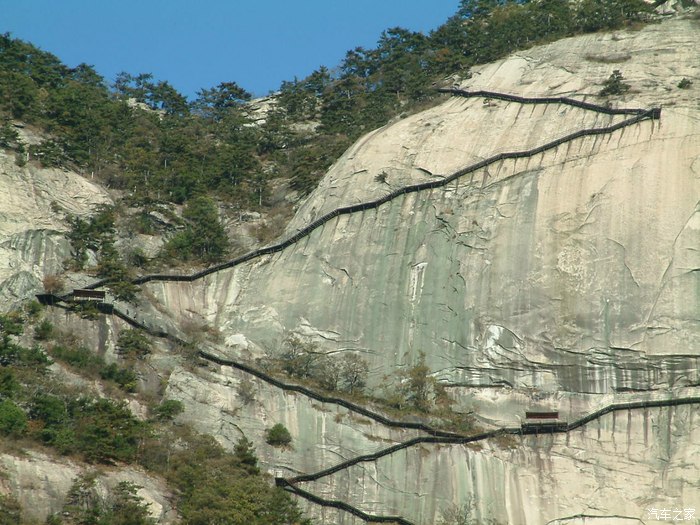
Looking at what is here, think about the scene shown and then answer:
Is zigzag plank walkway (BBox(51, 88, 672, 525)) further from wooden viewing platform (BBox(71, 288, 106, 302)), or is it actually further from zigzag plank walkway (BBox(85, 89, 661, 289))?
wooden viewing platform (BBox(71, 288, 106, 302))

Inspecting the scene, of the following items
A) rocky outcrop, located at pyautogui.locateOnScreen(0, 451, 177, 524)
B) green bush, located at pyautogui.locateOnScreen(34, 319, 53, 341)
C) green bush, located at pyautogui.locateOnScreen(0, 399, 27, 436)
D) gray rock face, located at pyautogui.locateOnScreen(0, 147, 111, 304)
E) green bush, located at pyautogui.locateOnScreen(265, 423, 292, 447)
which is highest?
gray rock face, located at pyautogui.locateOnScreen(0, 147, 111, 304)

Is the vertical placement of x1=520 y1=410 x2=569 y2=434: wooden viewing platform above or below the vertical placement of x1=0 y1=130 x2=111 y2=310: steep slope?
below

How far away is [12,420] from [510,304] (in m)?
18.0

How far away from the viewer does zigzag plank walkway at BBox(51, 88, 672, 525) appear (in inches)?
1624

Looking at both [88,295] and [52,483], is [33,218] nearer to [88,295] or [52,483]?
[88,295]

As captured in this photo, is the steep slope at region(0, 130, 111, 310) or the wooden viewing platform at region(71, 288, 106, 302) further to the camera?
the steep slope at region(0, 130, 111, 310)

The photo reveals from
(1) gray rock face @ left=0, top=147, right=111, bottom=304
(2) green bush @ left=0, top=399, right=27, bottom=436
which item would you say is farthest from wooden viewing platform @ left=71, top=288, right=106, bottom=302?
(2) green bush @ left=0, top=399, right=27, bottom=436

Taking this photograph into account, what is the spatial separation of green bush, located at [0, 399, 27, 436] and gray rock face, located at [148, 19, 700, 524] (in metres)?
6.59

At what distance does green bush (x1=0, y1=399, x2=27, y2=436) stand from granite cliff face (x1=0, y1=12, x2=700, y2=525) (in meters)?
6.40

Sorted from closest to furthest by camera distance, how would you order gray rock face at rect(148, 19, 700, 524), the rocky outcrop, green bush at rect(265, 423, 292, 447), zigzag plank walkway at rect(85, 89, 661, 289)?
1. the rocky outcrop
2. gray rock face at rect(148, 19, 700, 524)
3. green bush at rect(265, 423, 292, 447)
4. zigzag plank walkway at rect(85, 89, 661, 289)

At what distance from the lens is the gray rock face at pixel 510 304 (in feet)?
137

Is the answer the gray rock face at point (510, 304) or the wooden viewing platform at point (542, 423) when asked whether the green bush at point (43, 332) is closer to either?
the gray rock face at point (510, 304)

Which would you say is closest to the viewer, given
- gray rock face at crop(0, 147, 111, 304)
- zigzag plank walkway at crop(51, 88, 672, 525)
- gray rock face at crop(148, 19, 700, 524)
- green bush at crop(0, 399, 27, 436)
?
green bush at crop(0, 399, 27, 436)

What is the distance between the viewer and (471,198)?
49281 millimetres
